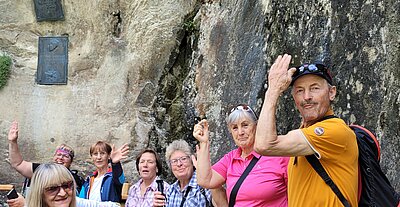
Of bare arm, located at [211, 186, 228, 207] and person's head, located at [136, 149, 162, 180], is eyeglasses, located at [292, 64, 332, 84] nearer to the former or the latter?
bare arm, located at [211, 186, 228, 207]

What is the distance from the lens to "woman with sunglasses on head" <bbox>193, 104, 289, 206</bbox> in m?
3.28

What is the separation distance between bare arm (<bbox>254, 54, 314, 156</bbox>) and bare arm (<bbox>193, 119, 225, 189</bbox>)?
3.21ft

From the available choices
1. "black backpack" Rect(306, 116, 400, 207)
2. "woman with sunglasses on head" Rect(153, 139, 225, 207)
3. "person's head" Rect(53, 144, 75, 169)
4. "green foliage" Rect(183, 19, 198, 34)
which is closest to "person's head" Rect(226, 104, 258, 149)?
"woman with sunglasses on head" Rect(153, 139, 225, 207)

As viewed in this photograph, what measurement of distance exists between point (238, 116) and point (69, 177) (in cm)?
119

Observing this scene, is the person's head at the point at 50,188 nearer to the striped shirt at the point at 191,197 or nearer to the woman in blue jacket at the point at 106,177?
the striped shirt at the point at 191,197

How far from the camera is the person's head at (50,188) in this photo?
296cm

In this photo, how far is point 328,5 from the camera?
16.2 ft

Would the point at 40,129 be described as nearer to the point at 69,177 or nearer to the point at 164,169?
the point at 164,169

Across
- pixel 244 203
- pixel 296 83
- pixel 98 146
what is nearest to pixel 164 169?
pixel 98 146

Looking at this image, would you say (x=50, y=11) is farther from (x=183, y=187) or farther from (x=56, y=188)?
(x=56, y=188)

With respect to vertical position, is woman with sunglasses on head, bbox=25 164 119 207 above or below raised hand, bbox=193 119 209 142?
below

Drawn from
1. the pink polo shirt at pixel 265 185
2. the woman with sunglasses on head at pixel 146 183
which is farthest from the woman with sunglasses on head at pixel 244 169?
the woman with sunglasses on head at pixel 146 183

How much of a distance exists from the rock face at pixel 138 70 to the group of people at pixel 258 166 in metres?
1.42

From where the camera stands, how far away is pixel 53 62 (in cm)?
744
